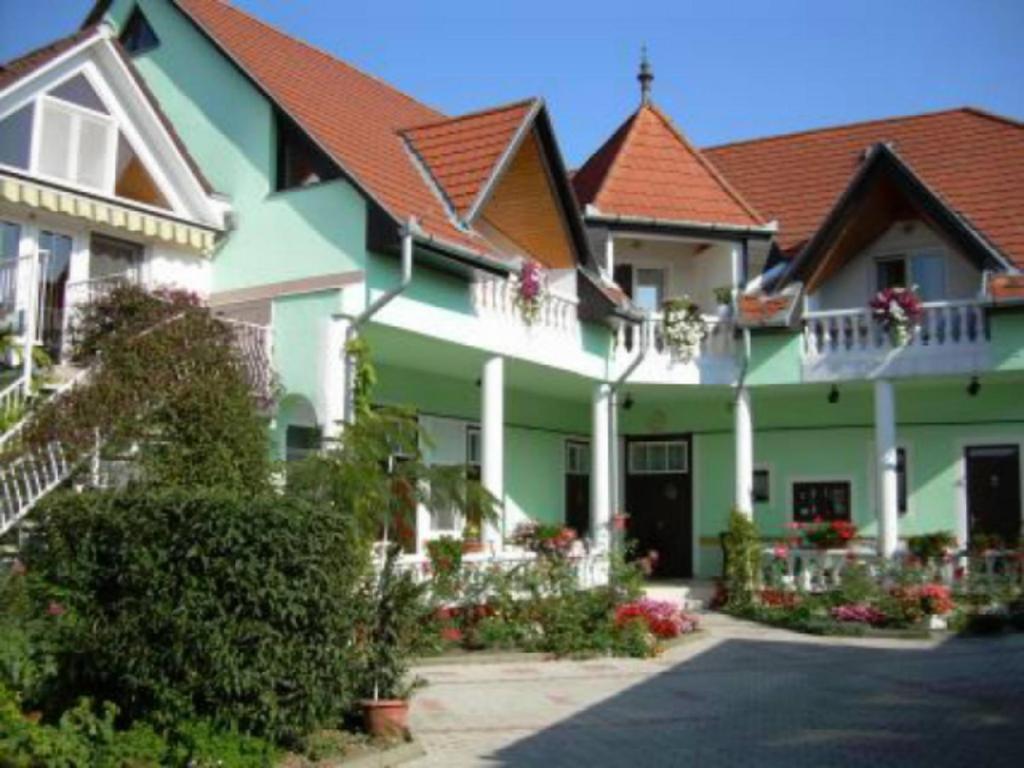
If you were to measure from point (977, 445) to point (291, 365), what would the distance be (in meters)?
13.3

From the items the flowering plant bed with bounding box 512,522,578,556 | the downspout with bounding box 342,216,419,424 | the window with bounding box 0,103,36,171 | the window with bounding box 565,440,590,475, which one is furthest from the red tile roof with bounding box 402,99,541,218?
the window with bounding box 565,440,590,475

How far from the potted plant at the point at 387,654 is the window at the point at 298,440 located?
19.0 feet

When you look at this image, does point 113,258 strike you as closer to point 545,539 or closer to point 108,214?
point 108,214

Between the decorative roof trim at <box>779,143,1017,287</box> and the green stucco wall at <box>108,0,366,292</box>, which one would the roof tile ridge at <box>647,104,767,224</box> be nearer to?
the decorative roof trim at <box>779,143,1017,287</box>

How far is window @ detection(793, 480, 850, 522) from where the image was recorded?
22297 millimetres

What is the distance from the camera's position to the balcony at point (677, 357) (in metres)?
21.1

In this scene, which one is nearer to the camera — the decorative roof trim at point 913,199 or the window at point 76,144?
the window at point 76,144

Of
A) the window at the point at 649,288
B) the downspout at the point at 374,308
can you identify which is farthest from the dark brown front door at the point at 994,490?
the downspout at the point at 374,308

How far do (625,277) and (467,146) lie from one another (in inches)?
243

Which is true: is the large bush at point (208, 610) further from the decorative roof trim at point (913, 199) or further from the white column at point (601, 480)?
the decorative roof trim at point (913, 199)

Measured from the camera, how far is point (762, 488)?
23094 millimetres

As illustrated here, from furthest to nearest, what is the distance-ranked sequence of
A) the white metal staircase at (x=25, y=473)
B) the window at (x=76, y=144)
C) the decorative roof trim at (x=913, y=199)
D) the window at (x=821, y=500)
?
1. the window at (x=821, y=500)
2. the decorative roof trim at (x=913, y=199)
3. the window at (x=76, y=144)
4. the white metal staircase at (x=25, y=473)

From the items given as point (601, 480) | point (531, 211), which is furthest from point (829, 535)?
point (531, 211)

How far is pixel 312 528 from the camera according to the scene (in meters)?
8.37
